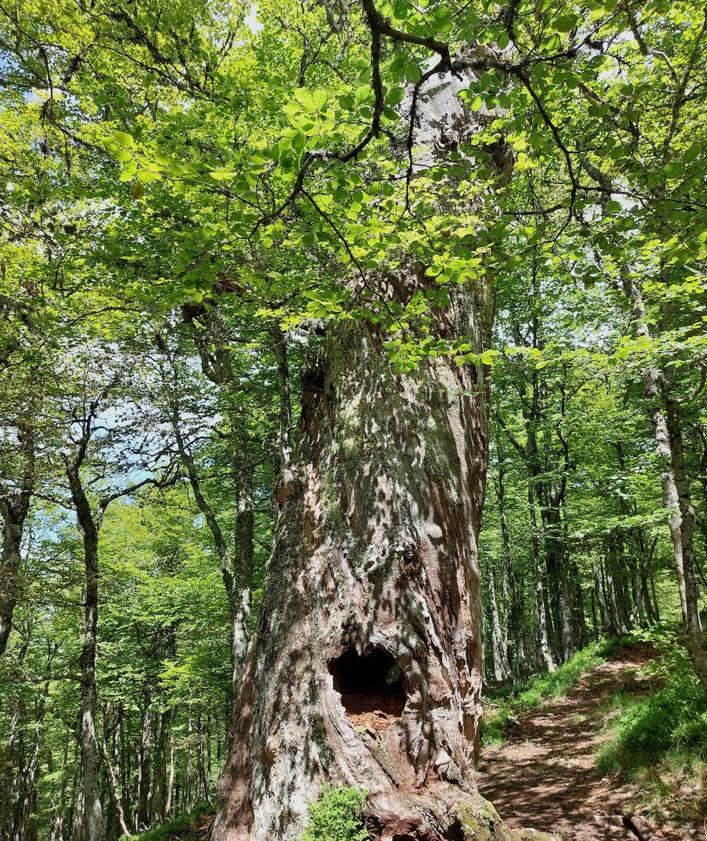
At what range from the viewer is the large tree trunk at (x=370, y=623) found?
3100 millimetres

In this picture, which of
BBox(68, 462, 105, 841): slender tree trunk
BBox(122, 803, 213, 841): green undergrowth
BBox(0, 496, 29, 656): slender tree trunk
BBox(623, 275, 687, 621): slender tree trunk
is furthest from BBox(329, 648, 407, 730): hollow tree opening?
BBox(122, 803, 213, 841): green undergrowth

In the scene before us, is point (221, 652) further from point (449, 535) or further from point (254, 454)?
point (449, 535)

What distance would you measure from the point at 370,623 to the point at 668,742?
4493 millimetres

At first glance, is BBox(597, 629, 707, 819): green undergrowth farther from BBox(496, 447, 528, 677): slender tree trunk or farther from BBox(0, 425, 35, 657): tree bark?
BBox(0, 425, 35, 657): tree bark

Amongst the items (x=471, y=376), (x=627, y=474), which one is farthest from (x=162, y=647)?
(x=471, y=376)

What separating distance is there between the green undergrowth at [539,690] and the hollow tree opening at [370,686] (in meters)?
7.33

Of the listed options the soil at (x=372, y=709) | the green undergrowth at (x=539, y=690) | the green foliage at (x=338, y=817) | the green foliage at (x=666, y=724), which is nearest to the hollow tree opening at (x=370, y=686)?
the soil at (x=372, y=709)

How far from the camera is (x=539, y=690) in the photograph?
11.7 meters

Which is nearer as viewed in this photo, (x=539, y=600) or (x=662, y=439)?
(x=662, y=439)

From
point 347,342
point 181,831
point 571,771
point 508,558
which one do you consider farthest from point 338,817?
point 508,558

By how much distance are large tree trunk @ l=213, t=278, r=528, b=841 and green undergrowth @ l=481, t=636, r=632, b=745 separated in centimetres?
735

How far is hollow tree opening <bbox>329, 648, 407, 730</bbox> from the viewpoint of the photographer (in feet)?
11.1

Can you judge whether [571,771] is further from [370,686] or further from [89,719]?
[89,719]

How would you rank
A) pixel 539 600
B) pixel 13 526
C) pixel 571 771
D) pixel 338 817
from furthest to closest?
1. pixel 539 600
2. pixel 13 526
3. pixel 571 771
4. pixel 338 817
